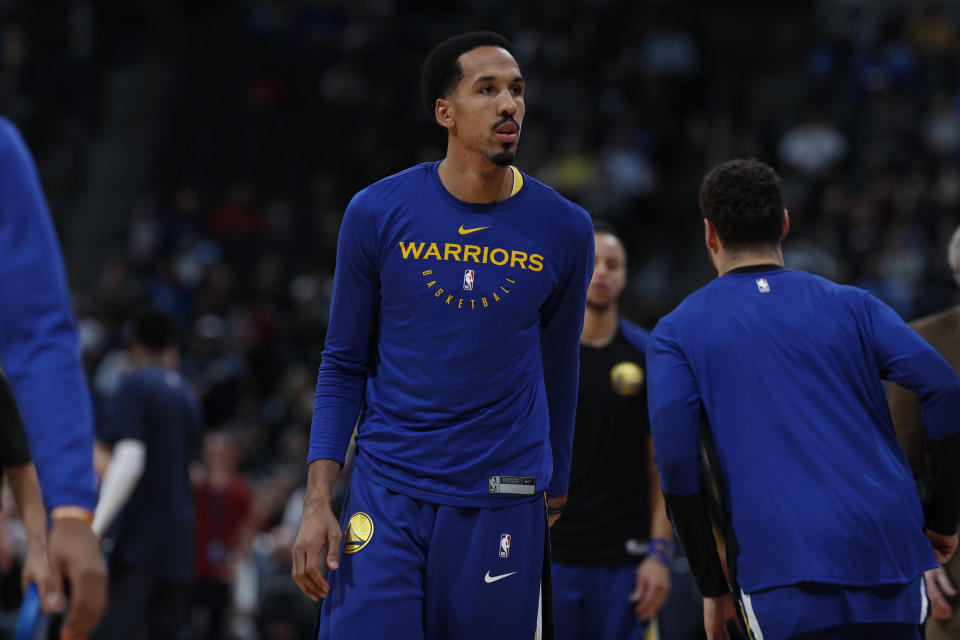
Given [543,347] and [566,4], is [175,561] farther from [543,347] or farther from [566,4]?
[566,4]

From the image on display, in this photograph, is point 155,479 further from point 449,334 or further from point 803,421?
point 803,421

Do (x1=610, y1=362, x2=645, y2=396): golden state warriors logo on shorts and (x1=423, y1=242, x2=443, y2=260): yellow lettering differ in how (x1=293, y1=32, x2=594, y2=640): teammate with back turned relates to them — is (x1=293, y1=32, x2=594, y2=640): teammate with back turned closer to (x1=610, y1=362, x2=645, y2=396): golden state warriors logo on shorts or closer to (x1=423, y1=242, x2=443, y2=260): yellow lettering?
(x1=423, y1=242, x2=443, y2=260): yellow lettering

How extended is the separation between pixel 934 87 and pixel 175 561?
11106mm

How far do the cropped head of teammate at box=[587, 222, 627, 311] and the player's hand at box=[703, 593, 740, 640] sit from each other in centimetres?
219

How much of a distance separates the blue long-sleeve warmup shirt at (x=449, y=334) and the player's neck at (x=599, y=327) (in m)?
2.00

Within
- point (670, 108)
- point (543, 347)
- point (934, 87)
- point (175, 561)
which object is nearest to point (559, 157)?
point (670, 108)

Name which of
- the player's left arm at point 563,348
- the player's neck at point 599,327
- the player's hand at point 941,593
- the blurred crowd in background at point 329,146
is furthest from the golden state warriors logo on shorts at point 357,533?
the blurred crowd in background at point 329,146

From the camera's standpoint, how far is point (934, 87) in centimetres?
1518

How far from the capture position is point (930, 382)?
3.81m

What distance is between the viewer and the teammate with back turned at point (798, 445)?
12.2 ft

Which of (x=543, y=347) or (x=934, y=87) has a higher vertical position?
(x=934, y=87)

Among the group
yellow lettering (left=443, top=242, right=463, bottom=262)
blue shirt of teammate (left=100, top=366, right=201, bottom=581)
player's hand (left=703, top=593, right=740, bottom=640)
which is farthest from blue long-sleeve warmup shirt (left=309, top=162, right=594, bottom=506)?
blue shirt of teammate (left=100, top=366, right=201, bottom=581)

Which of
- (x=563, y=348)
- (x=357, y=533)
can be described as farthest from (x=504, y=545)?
(x=563, y=348)

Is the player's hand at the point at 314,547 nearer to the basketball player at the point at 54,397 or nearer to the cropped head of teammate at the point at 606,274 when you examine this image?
the basketball player at the point at 54,397
